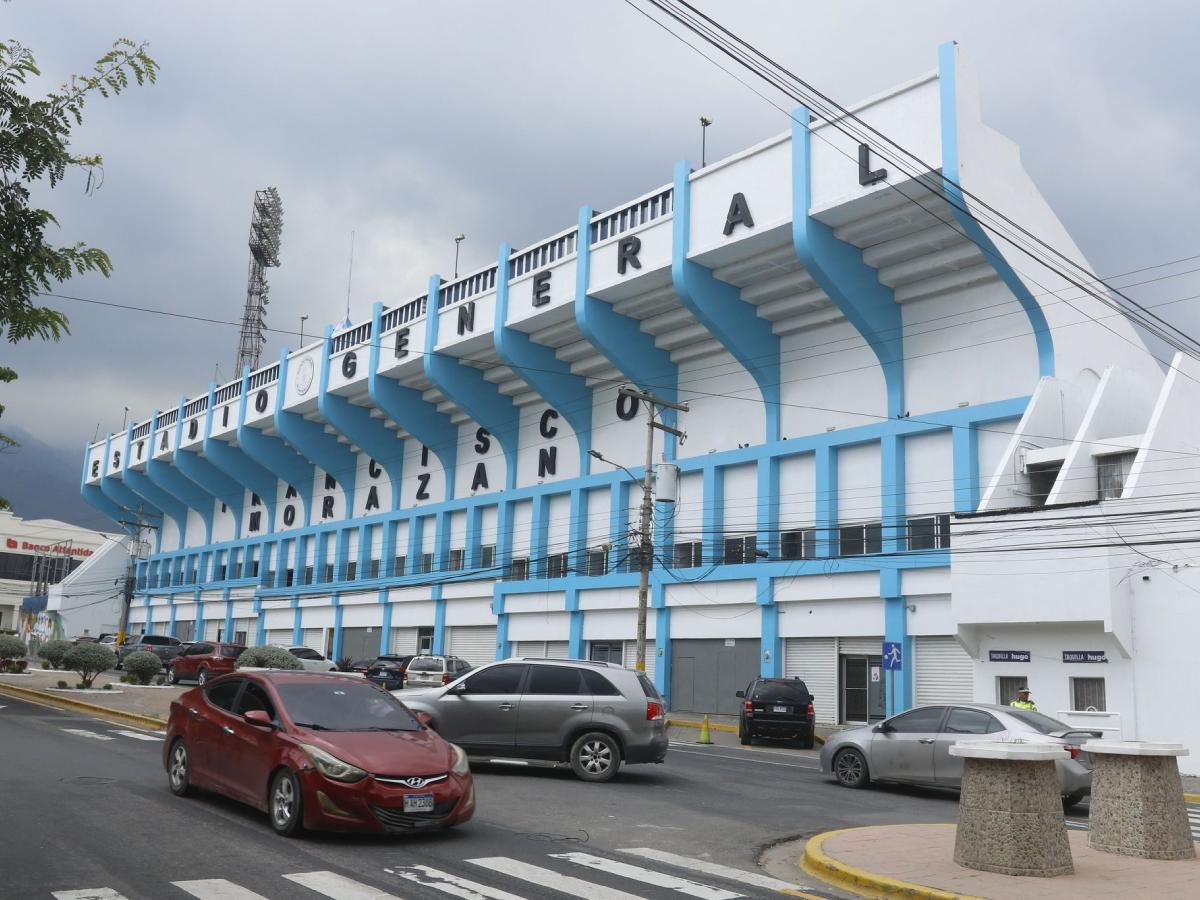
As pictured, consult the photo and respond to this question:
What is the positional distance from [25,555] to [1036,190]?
89.6 meters

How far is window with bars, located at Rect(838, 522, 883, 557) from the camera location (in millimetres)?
31875

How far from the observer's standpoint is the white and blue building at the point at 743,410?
1171 inches

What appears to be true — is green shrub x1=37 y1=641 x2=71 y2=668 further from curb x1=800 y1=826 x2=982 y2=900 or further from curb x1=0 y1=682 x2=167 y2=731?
curb x1=800 y1=826 x2=982 y2=900

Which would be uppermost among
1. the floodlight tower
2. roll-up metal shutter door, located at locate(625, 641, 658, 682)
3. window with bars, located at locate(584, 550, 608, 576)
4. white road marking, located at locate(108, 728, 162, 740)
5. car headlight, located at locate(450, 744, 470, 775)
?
the floodlight tower

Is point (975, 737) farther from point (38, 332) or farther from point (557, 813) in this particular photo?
point (38, 332)

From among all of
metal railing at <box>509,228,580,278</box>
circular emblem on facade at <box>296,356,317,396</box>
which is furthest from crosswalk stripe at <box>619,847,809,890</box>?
circular emblem on facade at <box>296,356,317,396</box>

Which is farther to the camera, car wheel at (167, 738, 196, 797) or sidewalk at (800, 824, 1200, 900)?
car wheel at (167, 738, 196, 797)

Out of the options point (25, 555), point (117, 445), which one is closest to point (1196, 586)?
point (117, 445)

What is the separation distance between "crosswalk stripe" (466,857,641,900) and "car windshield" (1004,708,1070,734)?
9.20m

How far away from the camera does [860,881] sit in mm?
8703

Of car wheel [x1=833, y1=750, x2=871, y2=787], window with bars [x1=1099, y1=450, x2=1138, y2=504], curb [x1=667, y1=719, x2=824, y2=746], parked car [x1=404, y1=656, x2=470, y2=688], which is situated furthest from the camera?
parked car [x1=404, y1=656, x2=470, y2=688]

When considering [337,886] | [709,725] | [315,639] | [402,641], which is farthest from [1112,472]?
[315,639]

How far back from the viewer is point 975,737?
1514 cm

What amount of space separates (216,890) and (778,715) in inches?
763
